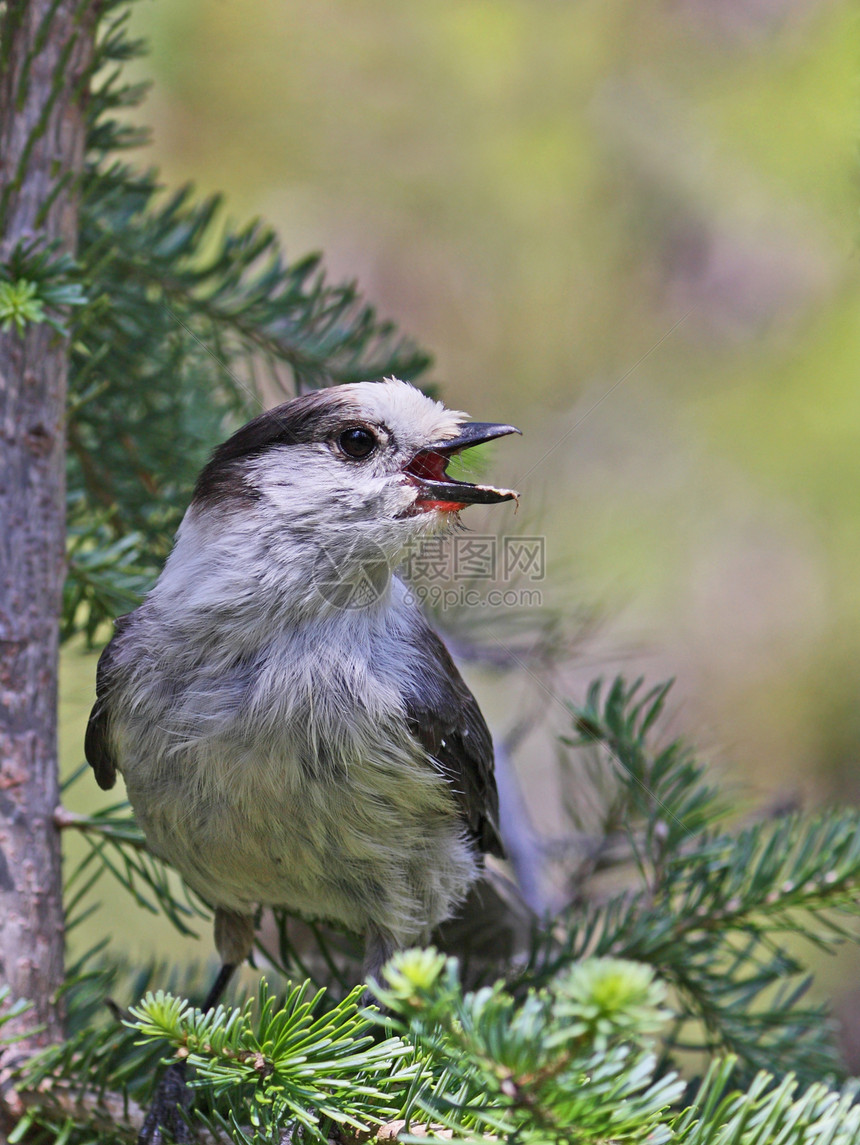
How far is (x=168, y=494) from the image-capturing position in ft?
8.07

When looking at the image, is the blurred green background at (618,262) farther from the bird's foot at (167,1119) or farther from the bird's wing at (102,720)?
the bird's foot at (167,1119)

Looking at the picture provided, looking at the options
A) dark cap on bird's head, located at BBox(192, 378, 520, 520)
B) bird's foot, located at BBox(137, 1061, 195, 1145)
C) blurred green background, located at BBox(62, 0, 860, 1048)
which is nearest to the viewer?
bird's foot, located at BBox(137, 1061, 195, 1145)

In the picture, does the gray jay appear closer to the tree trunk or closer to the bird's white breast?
the bird's white breast

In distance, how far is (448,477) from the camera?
2.06 m

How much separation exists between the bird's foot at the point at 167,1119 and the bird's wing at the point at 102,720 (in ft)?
→ 1.91

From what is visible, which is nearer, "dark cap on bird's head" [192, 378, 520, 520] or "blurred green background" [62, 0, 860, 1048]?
"dark cap on bird's head" [192, 378, 520, 520]

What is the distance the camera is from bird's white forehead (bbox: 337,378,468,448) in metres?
1.96

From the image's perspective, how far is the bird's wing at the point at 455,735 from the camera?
1944mm

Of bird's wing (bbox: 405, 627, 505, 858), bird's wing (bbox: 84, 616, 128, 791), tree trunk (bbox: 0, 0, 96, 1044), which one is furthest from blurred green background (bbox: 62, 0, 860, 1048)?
tree trunk (bbox: 0, 0, 96, 1044)

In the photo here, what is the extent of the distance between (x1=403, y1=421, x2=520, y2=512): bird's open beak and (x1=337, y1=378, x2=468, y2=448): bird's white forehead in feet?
0.08

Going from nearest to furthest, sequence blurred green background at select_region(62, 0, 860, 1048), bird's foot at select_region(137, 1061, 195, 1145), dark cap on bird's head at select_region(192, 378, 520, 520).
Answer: bird's foot at select_region(137, 1061, 195, 1145) < dark cap on bird's head at select_region(192, 378, 520, 520) < blurred green background at select_region(62, 0, 860, 1048)

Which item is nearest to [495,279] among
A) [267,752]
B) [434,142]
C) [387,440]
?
[434,142]

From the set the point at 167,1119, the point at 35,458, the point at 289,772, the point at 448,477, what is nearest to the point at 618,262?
the point at 448,477

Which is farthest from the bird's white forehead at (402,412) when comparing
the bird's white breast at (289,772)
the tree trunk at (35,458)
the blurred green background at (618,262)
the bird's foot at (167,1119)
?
the blurred green background at (618,262)
